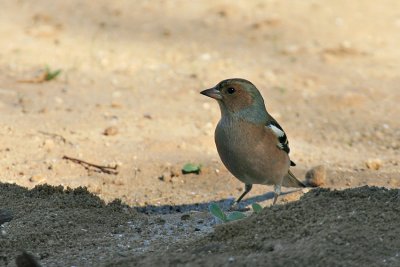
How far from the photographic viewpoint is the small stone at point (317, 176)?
744cm

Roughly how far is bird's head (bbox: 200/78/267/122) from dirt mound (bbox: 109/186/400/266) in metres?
1.64

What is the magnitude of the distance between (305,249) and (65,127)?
14.6 ft

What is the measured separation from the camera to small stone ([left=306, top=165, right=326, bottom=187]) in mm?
7438

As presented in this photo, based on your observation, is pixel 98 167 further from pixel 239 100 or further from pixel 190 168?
pixel 239 100

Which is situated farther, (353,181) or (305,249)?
(353,181)

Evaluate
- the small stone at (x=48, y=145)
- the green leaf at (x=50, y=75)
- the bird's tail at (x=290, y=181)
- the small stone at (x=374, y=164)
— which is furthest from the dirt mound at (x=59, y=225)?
the green leaf at (x=50, y=75)

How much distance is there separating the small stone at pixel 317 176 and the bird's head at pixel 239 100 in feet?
3.17

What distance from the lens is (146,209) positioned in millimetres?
6922

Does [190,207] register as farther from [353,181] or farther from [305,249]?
[305,249]

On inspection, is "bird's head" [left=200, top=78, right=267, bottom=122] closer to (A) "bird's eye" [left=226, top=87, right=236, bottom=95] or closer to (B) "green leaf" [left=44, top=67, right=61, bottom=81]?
(A) "bird's eye" [left=226, top=87, right=236, bottom=95]

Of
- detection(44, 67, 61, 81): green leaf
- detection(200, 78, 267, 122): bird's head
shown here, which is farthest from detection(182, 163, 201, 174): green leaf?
detection(44, 67, 61, 81): green leaf

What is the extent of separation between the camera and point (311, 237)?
4.50 metres

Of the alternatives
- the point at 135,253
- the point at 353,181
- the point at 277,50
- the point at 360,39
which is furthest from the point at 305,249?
the point at 360,39

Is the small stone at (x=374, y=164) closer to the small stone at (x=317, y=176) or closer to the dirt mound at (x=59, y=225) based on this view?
the small stone at (x=317, y=176)
